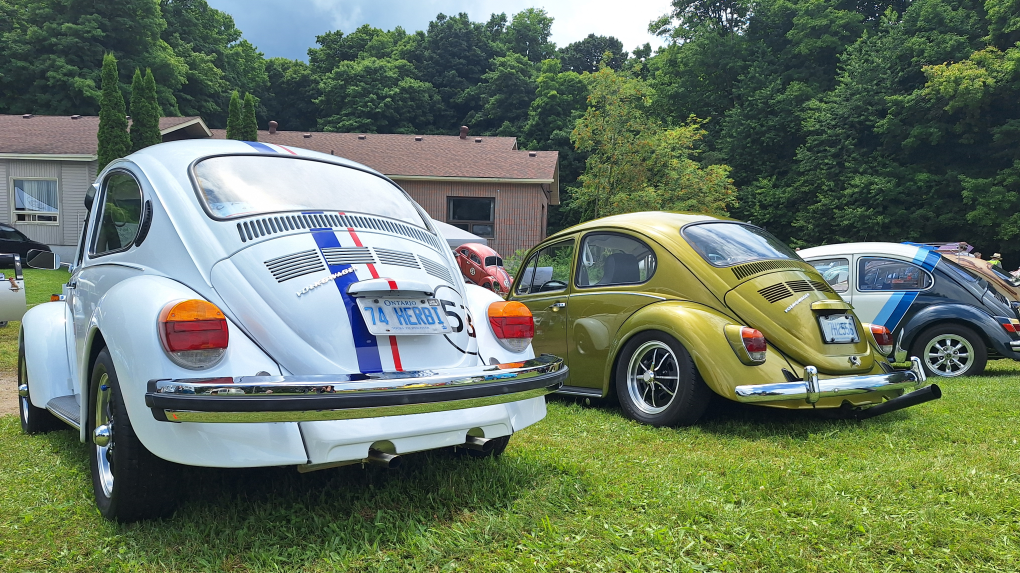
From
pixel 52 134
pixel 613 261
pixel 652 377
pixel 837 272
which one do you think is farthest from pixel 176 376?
pixel 52 134

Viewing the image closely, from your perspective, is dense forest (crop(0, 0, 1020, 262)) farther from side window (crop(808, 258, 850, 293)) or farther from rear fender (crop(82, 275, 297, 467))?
rear fender (crop(82, 275, 297, 467))

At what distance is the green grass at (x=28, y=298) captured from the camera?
7.73 m

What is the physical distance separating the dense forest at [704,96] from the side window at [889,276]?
17.0m

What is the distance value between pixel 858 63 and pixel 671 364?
31584mm

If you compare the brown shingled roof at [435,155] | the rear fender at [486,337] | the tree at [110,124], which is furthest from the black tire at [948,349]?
the tree at [110,124]

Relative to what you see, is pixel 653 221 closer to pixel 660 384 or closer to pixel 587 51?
→ pixel 660 384

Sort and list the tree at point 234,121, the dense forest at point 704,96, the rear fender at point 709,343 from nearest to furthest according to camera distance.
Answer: the rear fender at point 709,343 → the tree at point 234,121 → the dense forest at point 704,96

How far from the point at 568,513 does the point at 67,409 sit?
269 centimetres

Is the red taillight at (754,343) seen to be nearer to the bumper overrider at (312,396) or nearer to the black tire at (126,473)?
the bumper overrider at (312,396)

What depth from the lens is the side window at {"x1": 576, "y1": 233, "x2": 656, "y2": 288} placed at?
5.39 meters

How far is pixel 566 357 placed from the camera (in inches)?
227

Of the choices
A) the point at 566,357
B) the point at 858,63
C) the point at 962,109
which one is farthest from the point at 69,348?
the point at 858,63

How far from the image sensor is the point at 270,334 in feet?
9.21

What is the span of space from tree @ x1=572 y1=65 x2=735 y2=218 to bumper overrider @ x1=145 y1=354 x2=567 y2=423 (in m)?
23.0
